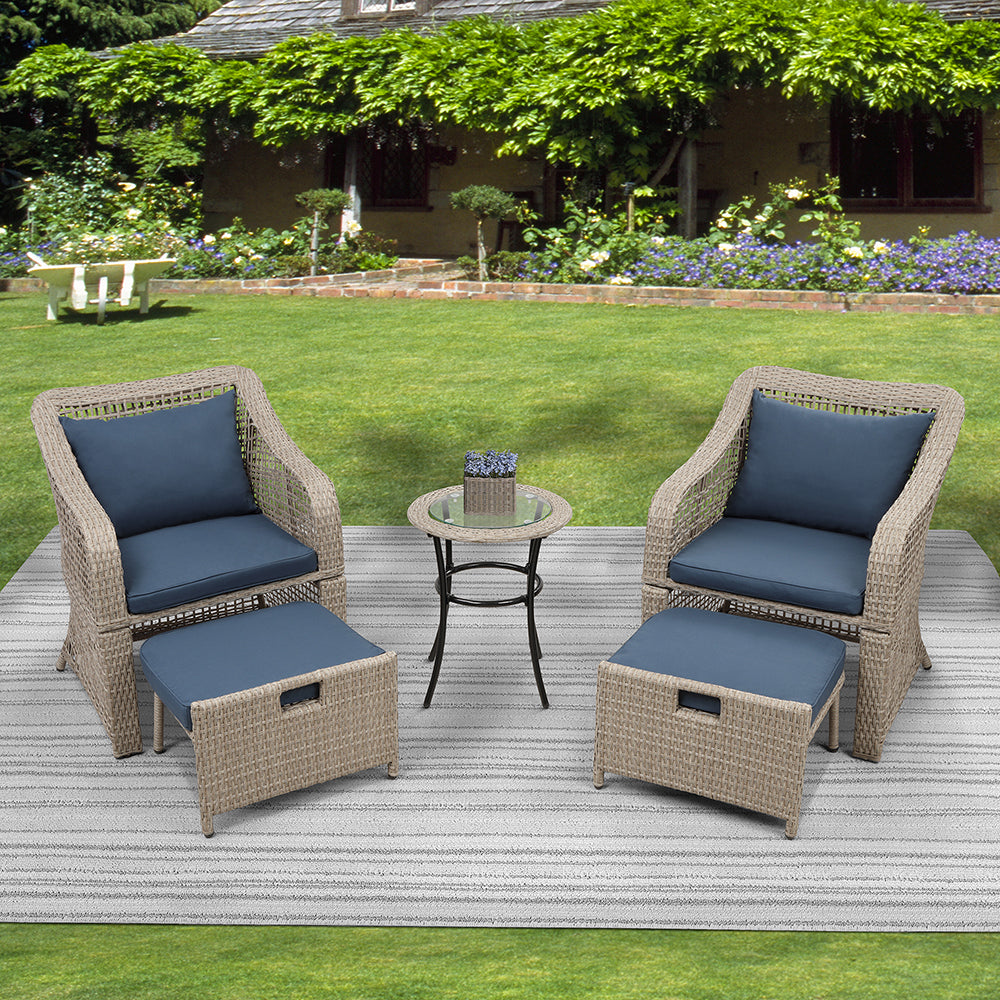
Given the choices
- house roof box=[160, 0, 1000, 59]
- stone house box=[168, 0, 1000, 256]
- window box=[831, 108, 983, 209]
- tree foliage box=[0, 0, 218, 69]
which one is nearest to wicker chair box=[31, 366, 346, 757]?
stone house box=[168, 0, 1000, 256]

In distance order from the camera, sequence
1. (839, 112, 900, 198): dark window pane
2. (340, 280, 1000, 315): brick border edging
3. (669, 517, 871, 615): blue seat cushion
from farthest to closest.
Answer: (839, 112, 900, 198): dark window pane → (340, 280, 1000, 315): brick border edging → (669, 517, 871, 615): blue seat cushion

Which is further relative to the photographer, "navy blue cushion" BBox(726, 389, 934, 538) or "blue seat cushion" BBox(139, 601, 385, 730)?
"navy blue cushion" BBox(726, 389, 934, 538)

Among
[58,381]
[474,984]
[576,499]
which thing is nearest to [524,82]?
[58,381]

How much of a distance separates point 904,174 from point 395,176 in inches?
254

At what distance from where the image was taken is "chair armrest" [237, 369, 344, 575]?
12.5 ft

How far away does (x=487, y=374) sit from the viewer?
27.2 feet

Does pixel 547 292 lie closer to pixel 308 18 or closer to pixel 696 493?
pixel 308 18

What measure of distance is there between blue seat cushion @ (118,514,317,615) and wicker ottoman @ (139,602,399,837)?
0.16 metres

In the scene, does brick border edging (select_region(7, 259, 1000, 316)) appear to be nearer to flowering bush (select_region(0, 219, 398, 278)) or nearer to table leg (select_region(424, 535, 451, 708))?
flowering bush (select_region(0, 219, 398, 278))

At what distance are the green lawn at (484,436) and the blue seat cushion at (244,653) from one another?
2.10 feet

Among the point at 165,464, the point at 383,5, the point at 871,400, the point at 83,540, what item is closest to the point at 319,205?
the point at 383,5

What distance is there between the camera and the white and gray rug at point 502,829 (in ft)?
9.32

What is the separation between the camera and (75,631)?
12.7ft

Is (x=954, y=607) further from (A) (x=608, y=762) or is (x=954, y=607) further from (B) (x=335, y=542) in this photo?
(B) (x=335, y=542)
